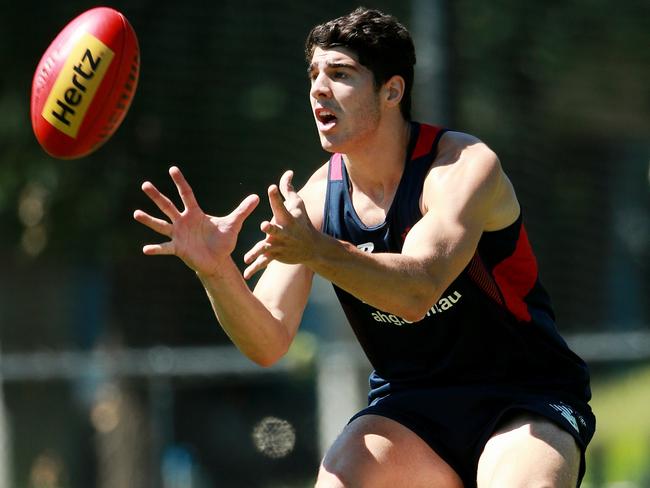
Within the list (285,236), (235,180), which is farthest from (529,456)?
(235,180)

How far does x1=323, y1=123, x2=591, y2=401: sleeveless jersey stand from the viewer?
4.28 meters

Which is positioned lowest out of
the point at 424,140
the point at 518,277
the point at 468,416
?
the point at 468,416

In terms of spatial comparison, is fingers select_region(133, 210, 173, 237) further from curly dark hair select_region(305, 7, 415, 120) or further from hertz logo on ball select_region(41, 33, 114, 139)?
hertz logo on ball select_region(41, 33, 114, 139)

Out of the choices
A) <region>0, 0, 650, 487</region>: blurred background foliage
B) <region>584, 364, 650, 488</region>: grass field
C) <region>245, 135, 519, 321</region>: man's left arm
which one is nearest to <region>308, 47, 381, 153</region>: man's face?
<region>245, 135, 519, 321</region>: man's left arm

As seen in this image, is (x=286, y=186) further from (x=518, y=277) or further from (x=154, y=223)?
(x=518, y=277)

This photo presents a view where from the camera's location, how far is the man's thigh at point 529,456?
12.9 feet

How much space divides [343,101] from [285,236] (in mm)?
859

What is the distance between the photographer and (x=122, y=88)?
5.16 meters

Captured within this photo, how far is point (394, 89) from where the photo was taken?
448 cm

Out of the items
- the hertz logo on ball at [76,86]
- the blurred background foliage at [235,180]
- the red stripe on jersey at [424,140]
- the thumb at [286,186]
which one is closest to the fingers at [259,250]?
the thumb at [286,186]

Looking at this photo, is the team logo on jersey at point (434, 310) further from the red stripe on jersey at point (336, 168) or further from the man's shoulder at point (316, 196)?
the red stripe on jersey at point (336, 168)

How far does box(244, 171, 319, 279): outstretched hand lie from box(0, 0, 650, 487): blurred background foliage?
15.2ft

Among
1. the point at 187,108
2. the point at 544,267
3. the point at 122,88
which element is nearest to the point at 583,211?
the point at 544,267

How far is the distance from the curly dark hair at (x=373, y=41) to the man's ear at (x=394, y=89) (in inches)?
0.7
